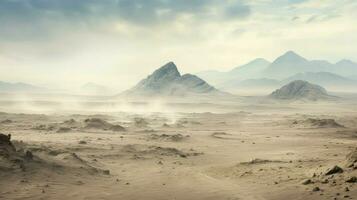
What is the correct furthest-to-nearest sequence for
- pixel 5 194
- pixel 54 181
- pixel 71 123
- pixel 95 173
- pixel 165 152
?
pixel 71 123 < pixel 165 152 < pixel 95 173 < pixel 54 181 < pixel 5 194

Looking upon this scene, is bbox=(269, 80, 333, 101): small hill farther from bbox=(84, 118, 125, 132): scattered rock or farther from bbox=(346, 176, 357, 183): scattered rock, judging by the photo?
bbox=(346, 176, 357, 183): scattered rock

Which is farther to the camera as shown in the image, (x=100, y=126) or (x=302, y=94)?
(x=302, y=94)

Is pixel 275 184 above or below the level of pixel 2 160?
below

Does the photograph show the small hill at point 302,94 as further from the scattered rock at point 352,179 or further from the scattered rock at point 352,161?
the scattered rock at point 352,179

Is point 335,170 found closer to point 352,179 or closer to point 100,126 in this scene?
point 352,179

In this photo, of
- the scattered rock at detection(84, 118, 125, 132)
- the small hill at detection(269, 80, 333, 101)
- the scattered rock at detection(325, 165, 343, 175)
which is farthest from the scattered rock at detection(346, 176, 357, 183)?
the small hill at detection(269, 80, 333, 101)

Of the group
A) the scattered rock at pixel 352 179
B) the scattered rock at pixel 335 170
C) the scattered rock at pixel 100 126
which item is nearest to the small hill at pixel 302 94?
the scattered rock at pixel 100 126

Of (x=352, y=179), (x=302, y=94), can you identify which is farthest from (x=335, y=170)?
(x=302, y=94)

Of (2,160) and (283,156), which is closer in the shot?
(2,160)

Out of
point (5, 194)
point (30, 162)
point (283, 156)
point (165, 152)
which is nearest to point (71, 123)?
point (165, 152)

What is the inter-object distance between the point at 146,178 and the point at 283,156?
1354cm

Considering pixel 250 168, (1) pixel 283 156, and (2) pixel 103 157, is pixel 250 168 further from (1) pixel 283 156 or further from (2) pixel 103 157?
(2) pixel 103 157

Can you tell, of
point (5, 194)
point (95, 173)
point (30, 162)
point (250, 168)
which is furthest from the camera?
point (250, 168)

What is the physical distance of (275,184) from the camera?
867 inches
